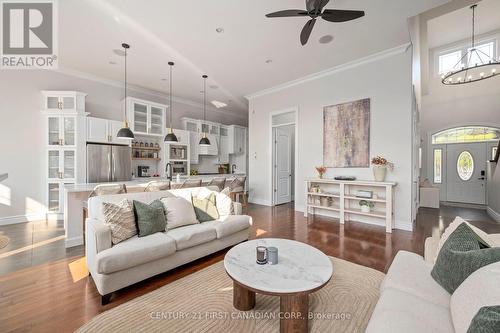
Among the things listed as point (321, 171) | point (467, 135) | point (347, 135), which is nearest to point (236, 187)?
point (321, 171)

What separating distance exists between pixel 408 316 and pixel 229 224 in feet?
6.85

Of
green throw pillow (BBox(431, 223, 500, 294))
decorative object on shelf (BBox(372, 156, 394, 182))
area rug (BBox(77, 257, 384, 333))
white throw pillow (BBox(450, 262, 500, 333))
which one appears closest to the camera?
white throw pillow (BBox(450, 262, 500, 333))

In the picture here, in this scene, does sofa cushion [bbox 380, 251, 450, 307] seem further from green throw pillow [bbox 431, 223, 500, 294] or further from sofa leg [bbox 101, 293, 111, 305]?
sofa leg [bbox 101, 293, 111, 305]

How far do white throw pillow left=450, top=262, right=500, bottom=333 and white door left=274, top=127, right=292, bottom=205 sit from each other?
16.7 ft

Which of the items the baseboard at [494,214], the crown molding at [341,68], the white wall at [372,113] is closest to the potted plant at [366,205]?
the white wall at [372,113]

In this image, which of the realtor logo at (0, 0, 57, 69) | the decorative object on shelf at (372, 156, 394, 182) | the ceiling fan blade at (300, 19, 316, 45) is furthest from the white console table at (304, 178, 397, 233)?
the realtor logo at (0, 0, 57, 69)

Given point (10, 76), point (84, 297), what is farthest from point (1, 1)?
point (84, 297)

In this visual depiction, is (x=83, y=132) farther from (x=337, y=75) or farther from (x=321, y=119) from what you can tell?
(x=337, y=75)

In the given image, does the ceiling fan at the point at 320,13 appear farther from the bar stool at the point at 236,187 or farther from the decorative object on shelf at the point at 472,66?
the decorative object on shelf at the point at 472,66

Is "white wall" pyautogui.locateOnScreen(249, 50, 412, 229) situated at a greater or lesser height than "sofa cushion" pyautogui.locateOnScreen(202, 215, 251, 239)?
greater

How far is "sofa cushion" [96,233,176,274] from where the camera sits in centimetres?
183

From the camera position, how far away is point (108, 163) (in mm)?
4871

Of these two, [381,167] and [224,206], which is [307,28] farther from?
[381,167]

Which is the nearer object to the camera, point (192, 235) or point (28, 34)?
point (192, 235)
